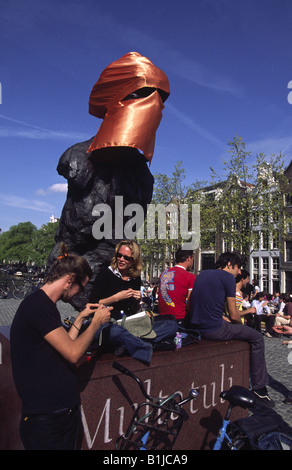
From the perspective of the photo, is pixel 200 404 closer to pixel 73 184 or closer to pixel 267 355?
pixel 73 184

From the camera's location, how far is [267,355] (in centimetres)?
862

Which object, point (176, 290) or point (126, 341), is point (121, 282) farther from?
point (176, 290)

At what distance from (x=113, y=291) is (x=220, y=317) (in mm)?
1284

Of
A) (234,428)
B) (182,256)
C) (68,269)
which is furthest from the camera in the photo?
(182,256)

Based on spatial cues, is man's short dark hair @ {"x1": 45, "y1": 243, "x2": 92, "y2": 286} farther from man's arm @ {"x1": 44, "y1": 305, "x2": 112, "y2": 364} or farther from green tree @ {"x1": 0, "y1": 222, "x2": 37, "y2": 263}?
green tree @ {"x1": 0, "y1": 222, "x2": 37, "y2": 263}

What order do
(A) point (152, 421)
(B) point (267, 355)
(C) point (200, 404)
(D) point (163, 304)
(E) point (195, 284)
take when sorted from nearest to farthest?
(A) point (152, 421) < (C) point (200, 404) < (E) point (195, 284) < (D) point (163, 304) < (B) point (267, 355)

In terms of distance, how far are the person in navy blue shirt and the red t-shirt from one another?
229 mm

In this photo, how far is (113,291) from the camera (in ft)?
11.1

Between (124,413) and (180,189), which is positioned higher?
(180,189)

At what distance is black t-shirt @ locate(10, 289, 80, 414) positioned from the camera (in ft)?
6.23

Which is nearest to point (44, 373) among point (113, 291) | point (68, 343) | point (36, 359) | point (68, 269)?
point (36, 359)

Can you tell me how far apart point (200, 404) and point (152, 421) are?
105cm

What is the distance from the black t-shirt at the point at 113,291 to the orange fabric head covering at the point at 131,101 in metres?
1.96

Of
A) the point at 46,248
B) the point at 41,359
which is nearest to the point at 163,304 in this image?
the point at 41,359
